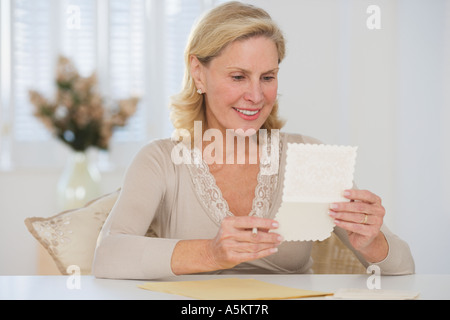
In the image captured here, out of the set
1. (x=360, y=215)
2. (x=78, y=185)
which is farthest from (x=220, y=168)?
(x=78, y=185)

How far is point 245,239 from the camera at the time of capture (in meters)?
1.34

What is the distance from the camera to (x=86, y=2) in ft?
13.8

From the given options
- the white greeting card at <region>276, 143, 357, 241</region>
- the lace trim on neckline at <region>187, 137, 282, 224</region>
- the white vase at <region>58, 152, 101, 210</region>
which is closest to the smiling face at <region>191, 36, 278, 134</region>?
the lace trim on neckline at <region>187, 137, 282, 224</region>

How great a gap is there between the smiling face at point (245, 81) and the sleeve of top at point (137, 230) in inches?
9.7

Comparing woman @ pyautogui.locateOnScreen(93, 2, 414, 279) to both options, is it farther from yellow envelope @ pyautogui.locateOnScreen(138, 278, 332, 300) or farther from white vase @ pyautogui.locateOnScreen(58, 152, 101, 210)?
white vase @ pyautogui.locateOnScreen(58, 152, 101, 210)

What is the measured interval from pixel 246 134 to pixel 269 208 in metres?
0.24

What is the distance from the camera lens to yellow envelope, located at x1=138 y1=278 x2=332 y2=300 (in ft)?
4.00

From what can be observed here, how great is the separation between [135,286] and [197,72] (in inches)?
31.6

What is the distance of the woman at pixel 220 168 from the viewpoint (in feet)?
5.37

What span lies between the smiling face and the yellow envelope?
561 mm

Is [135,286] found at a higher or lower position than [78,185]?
higher

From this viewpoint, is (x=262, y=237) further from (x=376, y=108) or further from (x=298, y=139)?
(x=376, y=108)

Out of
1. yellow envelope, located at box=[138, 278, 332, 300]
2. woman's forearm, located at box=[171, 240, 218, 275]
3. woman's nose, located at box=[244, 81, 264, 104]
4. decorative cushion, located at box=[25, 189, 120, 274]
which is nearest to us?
yellow envelope, located at box=[138, 278, 332, 300]
